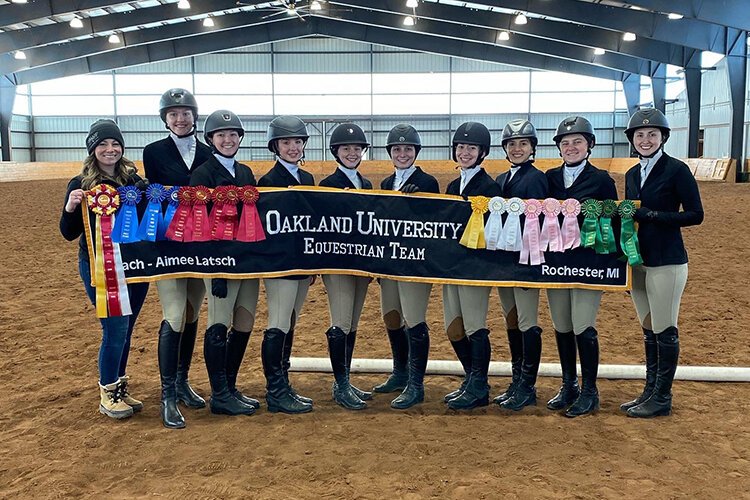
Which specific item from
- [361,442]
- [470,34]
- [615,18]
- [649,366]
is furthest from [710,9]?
[361,442]

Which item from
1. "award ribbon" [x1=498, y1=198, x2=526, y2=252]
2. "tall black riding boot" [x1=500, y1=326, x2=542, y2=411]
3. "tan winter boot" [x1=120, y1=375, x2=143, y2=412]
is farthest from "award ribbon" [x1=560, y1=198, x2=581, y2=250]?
"tan winter boot" [x1=120, y1=375, x2=143, y2=412]

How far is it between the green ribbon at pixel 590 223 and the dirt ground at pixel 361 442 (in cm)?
110

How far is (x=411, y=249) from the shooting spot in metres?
3.98

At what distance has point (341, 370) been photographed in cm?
409

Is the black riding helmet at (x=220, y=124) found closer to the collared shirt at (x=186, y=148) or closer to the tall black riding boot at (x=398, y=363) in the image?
the collared shirt at (x=186, y=148)

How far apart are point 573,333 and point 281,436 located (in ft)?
6.25

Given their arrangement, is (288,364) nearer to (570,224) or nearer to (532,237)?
(532,237)

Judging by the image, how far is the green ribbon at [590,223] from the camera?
3.68m

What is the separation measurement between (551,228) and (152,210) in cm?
240

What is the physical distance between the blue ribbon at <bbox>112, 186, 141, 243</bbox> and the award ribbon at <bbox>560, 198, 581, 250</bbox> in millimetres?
2552

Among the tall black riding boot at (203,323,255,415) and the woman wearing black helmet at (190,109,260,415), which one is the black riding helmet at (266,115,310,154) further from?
the tall black riding boot at (203,323,255,415)

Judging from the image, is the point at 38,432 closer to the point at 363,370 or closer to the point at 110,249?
the point at 110,249

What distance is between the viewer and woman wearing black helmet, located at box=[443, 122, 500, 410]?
393 cm


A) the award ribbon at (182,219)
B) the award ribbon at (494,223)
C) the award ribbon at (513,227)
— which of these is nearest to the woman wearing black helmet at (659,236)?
A: the award ribbon at (513,227)
